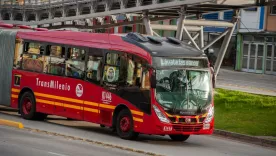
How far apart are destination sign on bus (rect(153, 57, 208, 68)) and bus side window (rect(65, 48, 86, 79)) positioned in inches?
133

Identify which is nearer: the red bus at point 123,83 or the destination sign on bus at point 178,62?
the red bus at point 123,83

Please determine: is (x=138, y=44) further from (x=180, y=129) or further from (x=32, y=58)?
(x=32, y=58)

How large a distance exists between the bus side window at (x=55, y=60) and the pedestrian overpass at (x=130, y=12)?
1010cm

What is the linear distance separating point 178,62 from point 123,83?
170 centimetres

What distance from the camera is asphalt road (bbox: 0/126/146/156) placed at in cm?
1923

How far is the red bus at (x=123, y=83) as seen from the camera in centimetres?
2325

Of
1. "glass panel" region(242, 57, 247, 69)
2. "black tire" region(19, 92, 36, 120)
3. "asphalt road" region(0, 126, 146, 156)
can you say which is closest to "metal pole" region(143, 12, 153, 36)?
"black tire" region(19, 92, 36, 120)

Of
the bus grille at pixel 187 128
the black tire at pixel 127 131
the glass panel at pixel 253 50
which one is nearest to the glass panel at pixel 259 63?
the glass panel at pixel 253 50

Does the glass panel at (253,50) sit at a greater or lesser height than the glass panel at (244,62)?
greater

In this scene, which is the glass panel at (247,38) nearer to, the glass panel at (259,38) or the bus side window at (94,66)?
the glass panel at (259,38)

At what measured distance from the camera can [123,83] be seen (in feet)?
79.0

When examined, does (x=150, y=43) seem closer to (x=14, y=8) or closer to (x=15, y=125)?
(x=15, y=125)

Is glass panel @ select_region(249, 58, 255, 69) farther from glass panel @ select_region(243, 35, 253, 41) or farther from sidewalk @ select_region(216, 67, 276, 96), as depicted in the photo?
glass panel @ select_region(243, 35, 253, 41)

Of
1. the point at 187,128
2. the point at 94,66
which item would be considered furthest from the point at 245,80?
the point at 187,128
